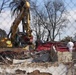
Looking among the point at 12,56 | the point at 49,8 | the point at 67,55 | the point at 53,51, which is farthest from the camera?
the point at 12,56

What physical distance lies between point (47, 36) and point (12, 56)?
618cm

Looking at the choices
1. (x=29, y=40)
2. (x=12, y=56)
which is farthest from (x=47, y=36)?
(x=29, y=40)

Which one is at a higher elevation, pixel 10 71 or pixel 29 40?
pixel 29 40

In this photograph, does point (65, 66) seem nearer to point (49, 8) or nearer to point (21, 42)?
point (49, 8)

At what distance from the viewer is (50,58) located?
11.1 m

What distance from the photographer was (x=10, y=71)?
7.77 m

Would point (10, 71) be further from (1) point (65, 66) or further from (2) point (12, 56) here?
(2) point (12, 56)

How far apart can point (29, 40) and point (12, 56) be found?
119 centimetres

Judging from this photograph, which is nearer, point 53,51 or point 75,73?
point 75,73

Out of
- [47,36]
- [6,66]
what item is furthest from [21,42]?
[47,36]

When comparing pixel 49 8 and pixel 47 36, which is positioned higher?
pixel 49 8

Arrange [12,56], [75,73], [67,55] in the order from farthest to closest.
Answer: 1. [12,56]
2. [67,55]
3. [75,73]

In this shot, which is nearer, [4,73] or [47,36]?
[47,36]

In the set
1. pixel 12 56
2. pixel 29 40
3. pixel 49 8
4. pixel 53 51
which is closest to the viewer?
pixel 49 8
